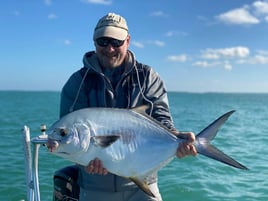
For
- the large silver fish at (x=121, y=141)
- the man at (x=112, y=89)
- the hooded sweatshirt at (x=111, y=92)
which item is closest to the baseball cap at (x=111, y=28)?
the man at (x=112, y=89)

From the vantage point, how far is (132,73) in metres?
4.36

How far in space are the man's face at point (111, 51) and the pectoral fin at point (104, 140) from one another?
105 centimetres

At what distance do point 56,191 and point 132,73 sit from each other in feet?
6.19

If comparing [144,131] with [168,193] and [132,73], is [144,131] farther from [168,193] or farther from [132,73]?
[168,193]

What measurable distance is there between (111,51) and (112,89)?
40 centimetres

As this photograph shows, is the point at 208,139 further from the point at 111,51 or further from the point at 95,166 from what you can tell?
the point at 111,51

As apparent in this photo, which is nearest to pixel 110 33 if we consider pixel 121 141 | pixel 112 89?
pixel 112 89

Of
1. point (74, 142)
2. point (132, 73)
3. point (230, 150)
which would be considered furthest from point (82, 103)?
point (230, 150)

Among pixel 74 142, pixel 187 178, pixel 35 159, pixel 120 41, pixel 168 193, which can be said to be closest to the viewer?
pixel 74 142

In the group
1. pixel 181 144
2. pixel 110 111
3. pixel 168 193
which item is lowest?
pixel 168 193

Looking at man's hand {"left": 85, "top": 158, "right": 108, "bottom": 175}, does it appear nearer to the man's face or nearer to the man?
the man

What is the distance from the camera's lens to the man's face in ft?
13.7

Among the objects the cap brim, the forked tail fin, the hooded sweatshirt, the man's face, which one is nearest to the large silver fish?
the forked tail fin

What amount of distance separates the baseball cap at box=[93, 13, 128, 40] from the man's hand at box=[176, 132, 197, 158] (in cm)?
121
